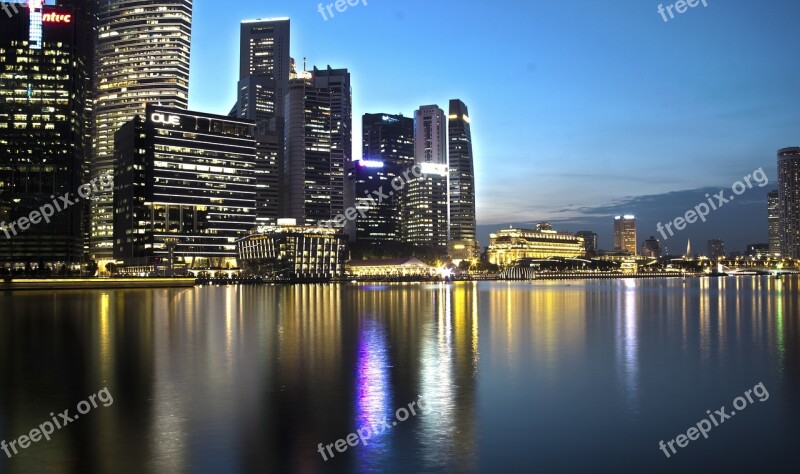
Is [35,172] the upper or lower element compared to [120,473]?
upper

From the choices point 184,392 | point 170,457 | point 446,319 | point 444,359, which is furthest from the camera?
point 446,319

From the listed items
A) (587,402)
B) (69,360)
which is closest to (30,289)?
(69,360)

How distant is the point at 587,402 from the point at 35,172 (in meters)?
206

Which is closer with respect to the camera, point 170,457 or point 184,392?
point 170,457

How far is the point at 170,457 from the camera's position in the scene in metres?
17.2

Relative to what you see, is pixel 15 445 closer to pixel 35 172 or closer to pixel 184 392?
pixel 184 392

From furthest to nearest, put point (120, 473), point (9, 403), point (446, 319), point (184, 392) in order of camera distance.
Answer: point (446, 319), point (184, 392), point (9, 403), point (120, 473)

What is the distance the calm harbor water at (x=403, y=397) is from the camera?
690 inches
